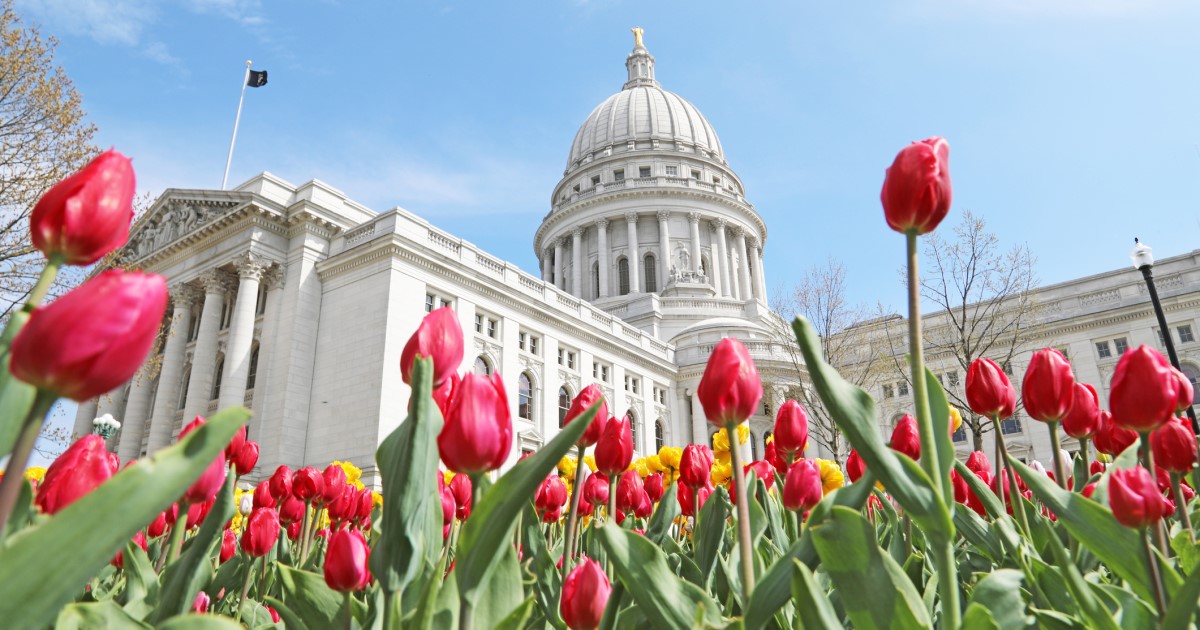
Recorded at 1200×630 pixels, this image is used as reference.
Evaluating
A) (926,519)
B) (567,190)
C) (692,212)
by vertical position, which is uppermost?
(567,190)

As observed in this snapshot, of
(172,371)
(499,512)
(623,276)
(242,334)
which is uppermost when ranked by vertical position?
(623,276)

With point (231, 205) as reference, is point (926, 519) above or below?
below

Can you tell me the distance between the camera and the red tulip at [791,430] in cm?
248

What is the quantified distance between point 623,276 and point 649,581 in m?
51.8

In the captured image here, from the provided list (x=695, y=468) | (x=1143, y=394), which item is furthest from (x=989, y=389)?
(x=695, y=468)

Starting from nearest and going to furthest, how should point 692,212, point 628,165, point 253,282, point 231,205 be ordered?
1. point 253,282
2. point 231,205
3. point 692,212
4. point 628,165

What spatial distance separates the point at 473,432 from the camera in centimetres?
123

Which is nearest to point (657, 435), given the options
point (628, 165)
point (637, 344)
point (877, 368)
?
point (637, 344)

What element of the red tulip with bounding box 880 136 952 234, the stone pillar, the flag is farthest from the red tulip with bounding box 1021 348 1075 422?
the stone pillar

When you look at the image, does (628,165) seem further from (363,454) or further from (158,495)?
(158,495)

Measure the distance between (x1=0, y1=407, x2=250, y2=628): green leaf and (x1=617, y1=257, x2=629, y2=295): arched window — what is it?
50.8m

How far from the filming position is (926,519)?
1.07m

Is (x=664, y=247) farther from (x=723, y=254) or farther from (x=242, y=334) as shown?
(x=242, y=334)

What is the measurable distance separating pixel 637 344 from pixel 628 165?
25.5 m
